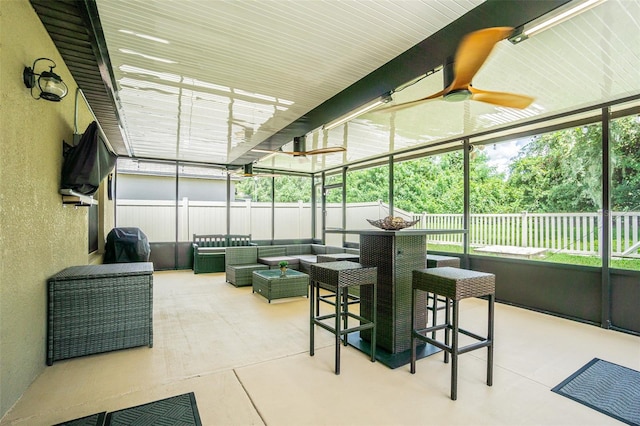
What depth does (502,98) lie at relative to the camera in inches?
95.1

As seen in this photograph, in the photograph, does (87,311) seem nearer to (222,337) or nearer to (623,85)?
(222,337)

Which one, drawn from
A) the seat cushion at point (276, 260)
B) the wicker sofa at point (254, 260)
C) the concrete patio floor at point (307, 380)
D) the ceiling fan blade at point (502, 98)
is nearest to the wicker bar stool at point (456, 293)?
the concrete patio floor at point (307, 380)

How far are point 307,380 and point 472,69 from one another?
254 centimetres

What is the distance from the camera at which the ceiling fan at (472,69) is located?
174 cm

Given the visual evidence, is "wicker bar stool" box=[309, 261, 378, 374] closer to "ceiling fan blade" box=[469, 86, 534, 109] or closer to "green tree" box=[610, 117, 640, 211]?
"ceiling fan blade" box=[469, 86, 534, 109]

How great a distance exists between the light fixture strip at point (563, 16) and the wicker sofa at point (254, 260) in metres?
3.94

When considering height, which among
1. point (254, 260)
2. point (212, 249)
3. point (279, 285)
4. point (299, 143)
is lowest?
point (279, 285)

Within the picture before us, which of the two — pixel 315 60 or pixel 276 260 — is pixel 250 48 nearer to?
pixel 315 60

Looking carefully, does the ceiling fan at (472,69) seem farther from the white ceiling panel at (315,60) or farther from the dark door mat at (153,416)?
the dark door mat at (153,416)

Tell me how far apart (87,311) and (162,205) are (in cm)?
513

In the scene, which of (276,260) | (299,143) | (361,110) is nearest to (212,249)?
(276,260)

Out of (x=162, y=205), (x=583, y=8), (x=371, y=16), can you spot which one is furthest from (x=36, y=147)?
(x=162, y=205)

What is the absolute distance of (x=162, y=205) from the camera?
23.9 feet

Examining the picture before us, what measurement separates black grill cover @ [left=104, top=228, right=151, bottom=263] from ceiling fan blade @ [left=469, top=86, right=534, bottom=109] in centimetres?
594
